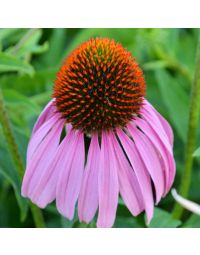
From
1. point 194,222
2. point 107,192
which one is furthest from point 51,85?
point 107,192

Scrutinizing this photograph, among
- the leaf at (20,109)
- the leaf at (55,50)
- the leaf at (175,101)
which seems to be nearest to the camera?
the leaf at (20,109)

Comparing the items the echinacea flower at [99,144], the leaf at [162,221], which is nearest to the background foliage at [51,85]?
the leaf at [162,221]

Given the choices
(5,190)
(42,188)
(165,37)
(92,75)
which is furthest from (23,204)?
(165,37)

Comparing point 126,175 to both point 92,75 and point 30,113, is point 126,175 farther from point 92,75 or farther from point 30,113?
point 30,113

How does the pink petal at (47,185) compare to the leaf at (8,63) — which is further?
the leaf at (8,63)

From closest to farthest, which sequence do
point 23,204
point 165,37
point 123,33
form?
point 23,204 < point 165,37 < point 123,33

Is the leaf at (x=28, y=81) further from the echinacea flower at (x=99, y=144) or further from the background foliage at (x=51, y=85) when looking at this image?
the echinacea flower at (x=99, y=144)
